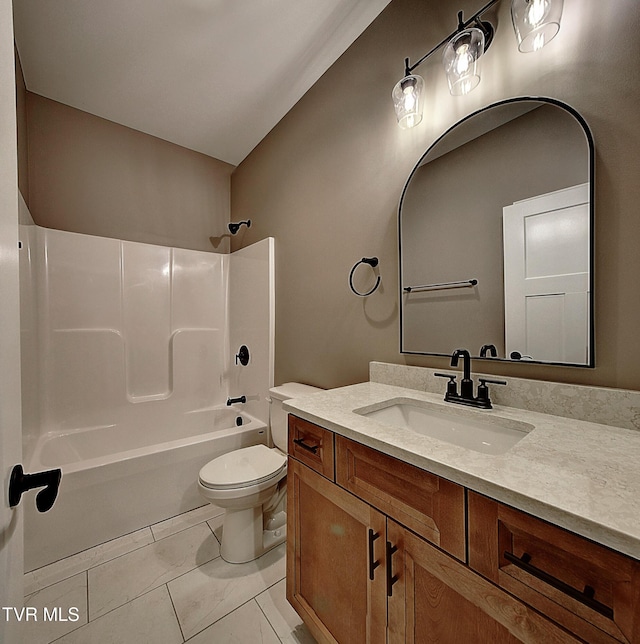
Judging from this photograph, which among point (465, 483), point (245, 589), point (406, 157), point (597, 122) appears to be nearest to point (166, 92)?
point (406, 157)

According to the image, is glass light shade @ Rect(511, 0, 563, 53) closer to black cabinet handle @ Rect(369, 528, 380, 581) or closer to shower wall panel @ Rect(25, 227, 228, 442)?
Answer: black cabinet handle @ Rect(369, 528, 380, 581)

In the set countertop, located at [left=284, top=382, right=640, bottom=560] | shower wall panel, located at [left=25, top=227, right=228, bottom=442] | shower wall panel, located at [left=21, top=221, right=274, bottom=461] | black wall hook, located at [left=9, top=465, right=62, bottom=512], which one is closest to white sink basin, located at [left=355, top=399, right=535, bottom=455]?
countertop, located at [left=284, top=382, right=640, bottom=560]

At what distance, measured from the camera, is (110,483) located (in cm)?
175

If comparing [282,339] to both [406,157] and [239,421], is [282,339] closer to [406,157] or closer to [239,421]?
[239,421]

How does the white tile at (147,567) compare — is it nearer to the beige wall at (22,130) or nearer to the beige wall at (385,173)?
the beige wall at (385,173)

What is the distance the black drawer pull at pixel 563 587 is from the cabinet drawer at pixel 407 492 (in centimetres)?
10

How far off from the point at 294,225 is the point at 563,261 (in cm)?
159

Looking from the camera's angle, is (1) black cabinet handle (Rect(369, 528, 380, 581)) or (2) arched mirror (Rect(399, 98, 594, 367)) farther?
(2) arched mirror (Rect(399, 98, 594, 367))

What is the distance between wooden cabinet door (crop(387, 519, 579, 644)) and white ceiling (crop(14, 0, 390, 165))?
2230mm

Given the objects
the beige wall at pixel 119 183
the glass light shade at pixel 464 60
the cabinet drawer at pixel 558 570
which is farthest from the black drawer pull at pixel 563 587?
the beige wall at pixel 119 183

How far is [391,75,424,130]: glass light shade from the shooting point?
1326 mm

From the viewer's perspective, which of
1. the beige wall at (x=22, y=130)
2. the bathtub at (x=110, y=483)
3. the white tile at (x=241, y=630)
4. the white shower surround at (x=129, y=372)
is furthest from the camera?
the beige wall at (x=22, y=130)

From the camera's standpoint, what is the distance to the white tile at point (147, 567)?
1394 mm

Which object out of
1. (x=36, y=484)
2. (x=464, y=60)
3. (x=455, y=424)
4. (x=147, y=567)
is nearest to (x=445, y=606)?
(x=455, y=424)
